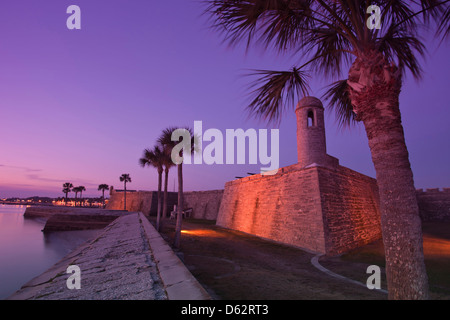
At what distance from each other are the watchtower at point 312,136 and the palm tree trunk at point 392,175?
32.7 feet

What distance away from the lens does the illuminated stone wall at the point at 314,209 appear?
11.8m

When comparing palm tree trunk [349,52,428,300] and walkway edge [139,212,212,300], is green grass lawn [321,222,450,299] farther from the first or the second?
walkway edge [139,212,212,300]

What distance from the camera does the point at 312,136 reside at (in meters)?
13.8

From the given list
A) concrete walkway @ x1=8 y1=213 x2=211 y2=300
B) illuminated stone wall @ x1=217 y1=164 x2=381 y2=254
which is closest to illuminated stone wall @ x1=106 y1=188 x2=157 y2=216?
illuminated stone wall @ x1=217 y1=164 x2=381 y2=254

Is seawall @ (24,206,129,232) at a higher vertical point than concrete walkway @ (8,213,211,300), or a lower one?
lower

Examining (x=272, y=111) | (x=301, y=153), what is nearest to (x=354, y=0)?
(x=272, y=111)

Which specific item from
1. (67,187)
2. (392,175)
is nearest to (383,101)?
(392,175)

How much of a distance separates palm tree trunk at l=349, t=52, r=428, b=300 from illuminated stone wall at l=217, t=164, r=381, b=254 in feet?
28.6

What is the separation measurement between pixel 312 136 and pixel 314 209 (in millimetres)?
4456

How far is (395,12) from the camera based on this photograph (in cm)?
438

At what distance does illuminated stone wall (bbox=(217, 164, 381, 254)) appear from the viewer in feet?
38.5

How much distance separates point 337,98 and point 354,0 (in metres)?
2.52

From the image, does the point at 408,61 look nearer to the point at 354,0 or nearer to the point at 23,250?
the point at 354,0

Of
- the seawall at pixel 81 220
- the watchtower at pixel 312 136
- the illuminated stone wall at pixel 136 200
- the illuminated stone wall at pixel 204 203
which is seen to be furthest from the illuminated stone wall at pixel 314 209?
the illuminated stone wall at pixel 136 200
